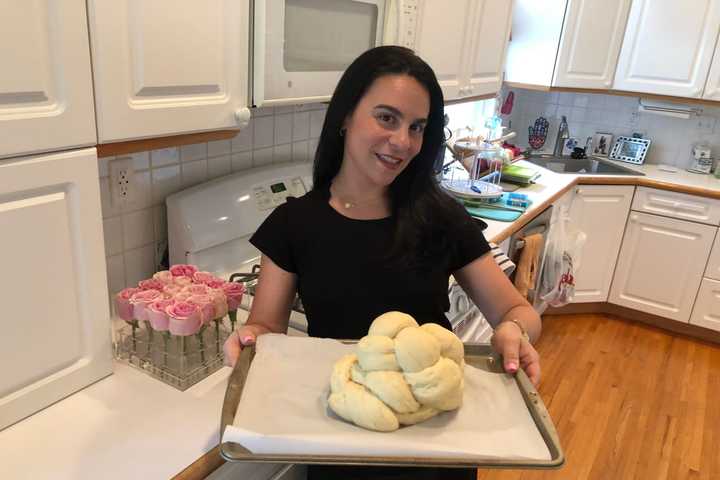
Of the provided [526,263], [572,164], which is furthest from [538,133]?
[526,263]

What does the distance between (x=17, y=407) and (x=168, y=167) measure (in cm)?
73

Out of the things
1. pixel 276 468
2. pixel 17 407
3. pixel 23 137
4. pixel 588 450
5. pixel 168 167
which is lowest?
pixel 588 450

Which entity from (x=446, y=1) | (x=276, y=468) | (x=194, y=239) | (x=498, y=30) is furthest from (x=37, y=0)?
(x=498, y=30)

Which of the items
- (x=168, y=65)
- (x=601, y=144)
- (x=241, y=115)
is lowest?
(x=601, y=144)

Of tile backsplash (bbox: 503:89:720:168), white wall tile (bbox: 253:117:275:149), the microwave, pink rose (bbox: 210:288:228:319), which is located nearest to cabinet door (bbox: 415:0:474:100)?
the microwave

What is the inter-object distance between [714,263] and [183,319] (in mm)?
3052

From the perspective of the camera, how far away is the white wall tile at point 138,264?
4.73 ft

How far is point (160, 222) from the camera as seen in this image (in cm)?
150

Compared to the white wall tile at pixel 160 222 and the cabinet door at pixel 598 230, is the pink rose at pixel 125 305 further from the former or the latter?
the cabinet door at pixel 598 230

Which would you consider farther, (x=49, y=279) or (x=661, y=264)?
(x=661, y=264)

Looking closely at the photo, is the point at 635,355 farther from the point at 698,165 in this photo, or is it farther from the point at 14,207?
the point at 14,207

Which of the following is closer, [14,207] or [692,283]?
[14,207]

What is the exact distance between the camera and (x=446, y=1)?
1849 mm

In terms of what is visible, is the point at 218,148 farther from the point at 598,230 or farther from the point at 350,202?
the point at 598,230
